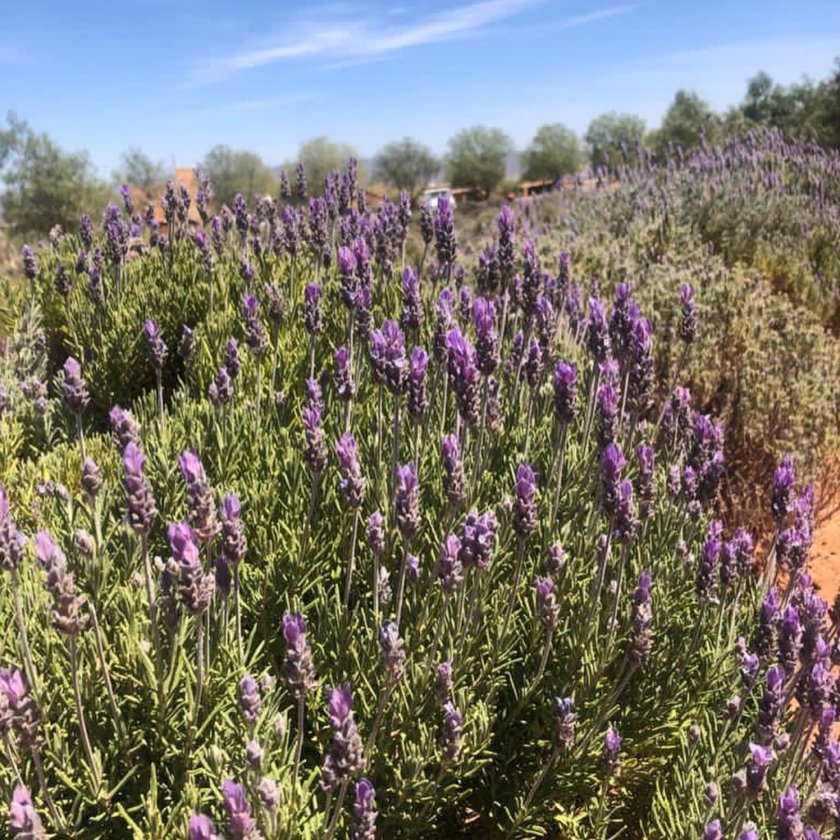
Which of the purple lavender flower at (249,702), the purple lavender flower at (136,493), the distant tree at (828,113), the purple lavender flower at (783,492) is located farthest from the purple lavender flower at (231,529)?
the distant tree at (828,113)

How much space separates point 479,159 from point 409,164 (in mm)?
4949

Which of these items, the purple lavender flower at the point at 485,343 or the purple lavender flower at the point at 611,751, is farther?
the purple lavender flower at the point at 485,343

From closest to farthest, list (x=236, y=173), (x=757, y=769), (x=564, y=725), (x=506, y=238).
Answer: (x=757, y=769)
(x=564, y=725)
(x=506, y=238)
(x=236, y=173)

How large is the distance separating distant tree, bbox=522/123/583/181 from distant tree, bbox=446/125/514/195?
7.73 ft

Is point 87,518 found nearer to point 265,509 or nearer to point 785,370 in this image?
point 265,509

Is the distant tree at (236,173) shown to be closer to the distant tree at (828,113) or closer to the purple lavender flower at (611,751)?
the distant tree at (828,113)

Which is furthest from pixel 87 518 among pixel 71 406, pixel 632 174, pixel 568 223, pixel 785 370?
pixel 632 174

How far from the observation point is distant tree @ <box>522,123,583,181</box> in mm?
51156

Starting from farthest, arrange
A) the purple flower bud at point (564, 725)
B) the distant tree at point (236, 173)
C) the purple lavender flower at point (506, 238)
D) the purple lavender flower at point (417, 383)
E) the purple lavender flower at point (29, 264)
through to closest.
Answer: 1. the distant tree at point (236, 173)
2. the purple lavender flower at point (29, 264)
3. the purple lavender flower at point (506, 238)
4. the purple lavender flower at point (417, 383)
5. the purple flower bud at point (564, 725)

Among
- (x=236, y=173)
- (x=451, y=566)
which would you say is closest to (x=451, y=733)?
(x=451, y=566)

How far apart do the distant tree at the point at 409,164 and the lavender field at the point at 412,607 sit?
165 feet

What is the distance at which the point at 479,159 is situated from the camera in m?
52.6

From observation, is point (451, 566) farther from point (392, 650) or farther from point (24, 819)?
point (24, 819)

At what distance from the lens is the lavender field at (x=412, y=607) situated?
1540 mm
